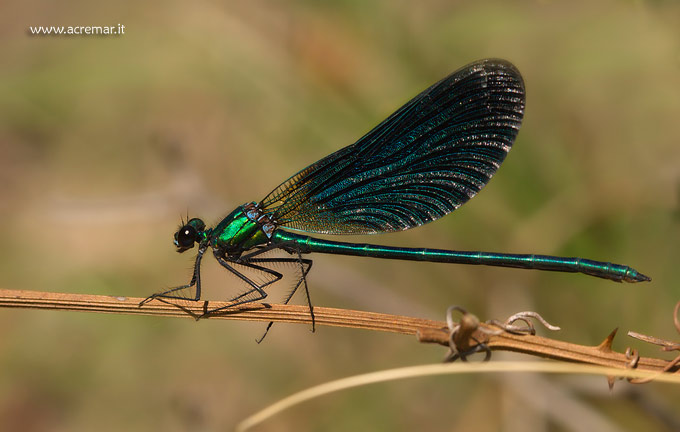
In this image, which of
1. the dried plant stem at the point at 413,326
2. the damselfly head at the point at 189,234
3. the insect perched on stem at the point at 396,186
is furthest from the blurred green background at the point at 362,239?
the dried plant stem at the point at 413,326

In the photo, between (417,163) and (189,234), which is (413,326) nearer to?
(417,163)

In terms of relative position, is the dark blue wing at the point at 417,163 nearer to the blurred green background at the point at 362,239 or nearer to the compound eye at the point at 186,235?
the compound eye at the point at 186,235

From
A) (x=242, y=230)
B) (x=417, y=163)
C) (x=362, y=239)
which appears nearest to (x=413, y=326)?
(x=417, y=163)

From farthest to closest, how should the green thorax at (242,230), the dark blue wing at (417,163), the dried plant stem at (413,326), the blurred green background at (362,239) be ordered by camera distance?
the blurred green background at (362,239), the green thorax at (242,230), the dark blue wing at (417,163), the dried plant stem at (413,326)

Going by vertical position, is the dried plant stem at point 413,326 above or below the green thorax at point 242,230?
below


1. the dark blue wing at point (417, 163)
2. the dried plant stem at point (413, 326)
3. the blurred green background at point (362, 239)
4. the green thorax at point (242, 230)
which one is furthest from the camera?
the blurred green background at point (362, 239)

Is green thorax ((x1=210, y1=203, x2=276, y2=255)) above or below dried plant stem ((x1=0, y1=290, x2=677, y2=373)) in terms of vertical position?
above

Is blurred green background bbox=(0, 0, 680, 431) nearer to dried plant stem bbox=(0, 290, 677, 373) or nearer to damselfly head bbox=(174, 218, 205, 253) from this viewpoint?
damselfly head bbox=(174, 218, 205, 253)

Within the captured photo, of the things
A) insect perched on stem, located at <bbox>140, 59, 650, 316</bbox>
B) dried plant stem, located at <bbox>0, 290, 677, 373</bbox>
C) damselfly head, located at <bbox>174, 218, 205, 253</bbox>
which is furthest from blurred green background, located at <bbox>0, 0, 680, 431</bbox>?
dried plant stem, located at <bbox>0, 290, 677, 373</bbox>
